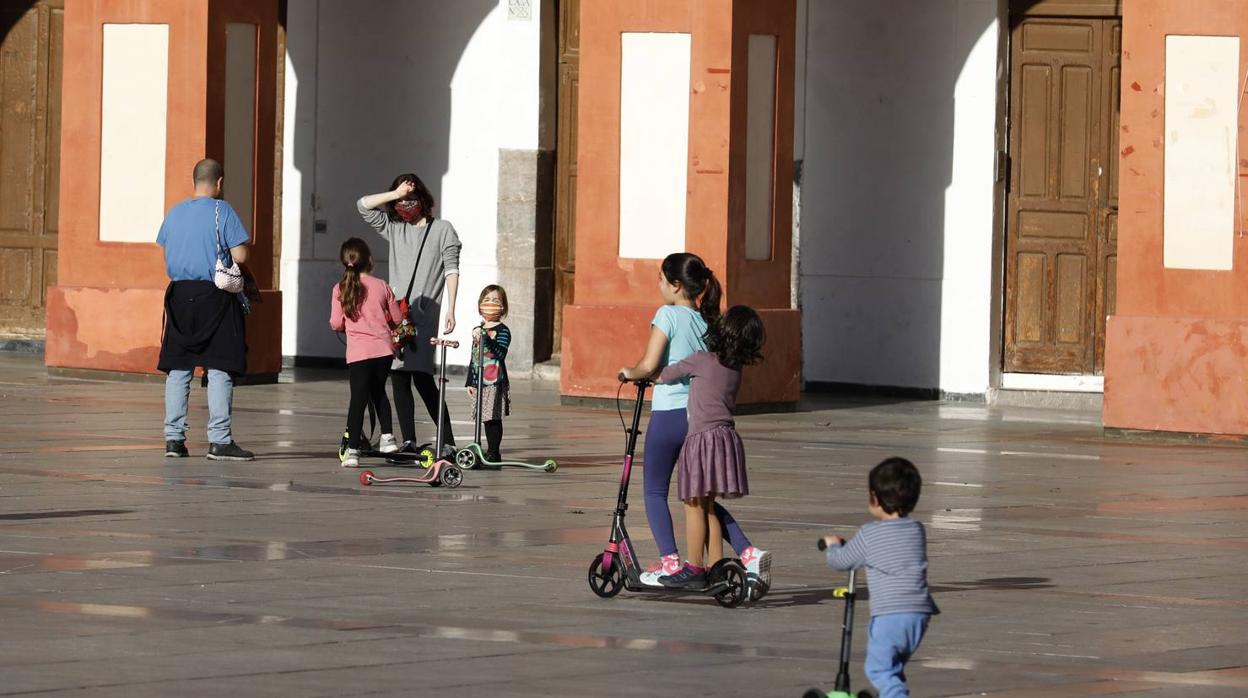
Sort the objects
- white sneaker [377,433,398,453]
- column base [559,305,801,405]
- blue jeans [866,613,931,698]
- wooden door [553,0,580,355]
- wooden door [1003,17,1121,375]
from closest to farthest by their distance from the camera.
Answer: blue jeans [866,613,931,698], white sneaker [377,433,398,453], column base [559,305,801,405], wooden door [1003,17,1121,375], wooden door [553,0,580,355]

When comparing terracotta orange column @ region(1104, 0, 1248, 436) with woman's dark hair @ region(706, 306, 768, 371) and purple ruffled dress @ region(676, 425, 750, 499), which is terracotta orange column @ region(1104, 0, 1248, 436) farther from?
purple ruffled dress @ region(676, 425, 750, 499)

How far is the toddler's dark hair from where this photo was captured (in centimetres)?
698

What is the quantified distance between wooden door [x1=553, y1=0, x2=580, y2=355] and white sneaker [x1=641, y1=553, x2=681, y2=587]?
14.3 metres

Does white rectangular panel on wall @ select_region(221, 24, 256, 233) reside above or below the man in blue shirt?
above

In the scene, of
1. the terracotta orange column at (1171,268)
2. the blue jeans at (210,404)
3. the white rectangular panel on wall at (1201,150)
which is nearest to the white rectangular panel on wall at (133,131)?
the blue jeans at (210,404)

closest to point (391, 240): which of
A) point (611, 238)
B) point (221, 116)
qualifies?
point (611, 238)

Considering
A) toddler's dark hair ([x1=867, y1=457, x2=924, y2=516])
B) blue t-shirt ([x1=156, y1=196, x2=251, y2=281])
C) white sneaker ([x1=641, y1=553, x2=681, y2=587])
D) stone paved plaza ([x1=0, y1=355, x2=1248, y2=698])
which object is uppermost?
blue t-shirt ([x1=156, y1=196, x2=251, y2=281])

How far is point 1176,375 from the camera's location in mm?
18000

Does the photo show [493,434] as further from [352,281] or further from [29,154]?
[29,154]

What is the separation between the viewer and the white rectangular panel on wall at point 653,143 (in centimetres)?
1983

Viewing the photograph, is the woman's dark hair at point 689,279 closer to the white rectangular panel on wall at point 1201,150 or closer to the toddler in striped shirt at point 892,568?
the toddler in striped shirt at point 892,568

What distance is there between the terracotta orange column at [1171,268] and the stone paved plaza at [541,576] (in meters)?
0.95

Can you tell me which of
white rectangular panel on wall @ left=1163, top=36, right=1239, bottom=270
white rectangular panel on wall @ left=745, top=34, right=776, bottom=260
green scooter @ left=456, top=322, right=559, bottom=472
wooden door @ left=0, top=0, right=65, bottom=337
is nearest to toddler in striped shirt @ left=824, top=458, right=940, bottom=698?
green scooter @ left=456, top=322, right=559, bottom=472

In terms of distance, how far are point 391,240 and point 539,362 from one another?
878 centimetres
